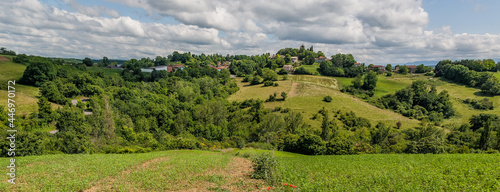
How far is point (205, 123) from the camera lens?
71.8m

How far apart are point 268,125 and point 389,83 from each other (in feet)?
346

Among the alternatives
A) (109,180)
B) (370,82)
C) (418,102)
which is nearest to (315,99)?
(370,82)

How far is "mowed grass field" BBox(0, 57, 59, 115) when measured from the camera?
178ft

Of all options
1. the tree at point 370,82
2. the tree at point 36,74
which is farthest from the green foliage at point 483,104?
the tree at point 36,74

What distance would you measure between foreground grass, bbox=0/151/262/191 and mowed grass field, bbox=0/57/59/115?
40.8m

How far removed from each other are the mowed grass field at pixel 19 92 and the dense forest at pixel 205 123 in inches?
135

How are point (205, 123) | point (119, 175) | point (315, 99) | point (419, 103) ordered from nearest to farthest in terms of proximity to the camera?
point (119, 175)
point (205, 123)
point (315, 99)
point (419, 103)

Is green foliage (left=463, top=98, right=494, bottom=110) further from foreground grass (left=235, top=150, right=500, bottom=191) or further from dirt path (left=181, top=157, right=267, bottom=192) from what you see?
dirt path (left=181, top=157, right=267, bottom=192)

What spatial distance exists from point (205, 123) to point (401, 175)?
2298 inches

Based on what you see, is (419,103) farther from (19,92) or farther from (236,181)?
(19,92)

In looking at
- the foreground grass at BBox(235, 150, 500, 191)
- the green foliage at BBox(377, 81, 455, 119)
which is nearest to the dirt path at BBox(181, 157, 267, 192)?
the foreground grass at BBox(235, 150, 500, 191)

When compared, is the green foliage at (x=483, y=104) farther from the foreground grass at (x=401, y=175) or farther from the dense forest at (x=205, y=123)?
the foreground grass at (x=401, y=175)

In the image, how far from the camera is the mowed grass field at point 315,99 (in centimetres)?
8244

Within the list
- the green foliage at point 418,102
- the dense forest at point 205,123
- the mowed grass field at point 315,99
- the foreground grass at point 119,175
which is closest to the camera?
the foreground grass at point 119,175
